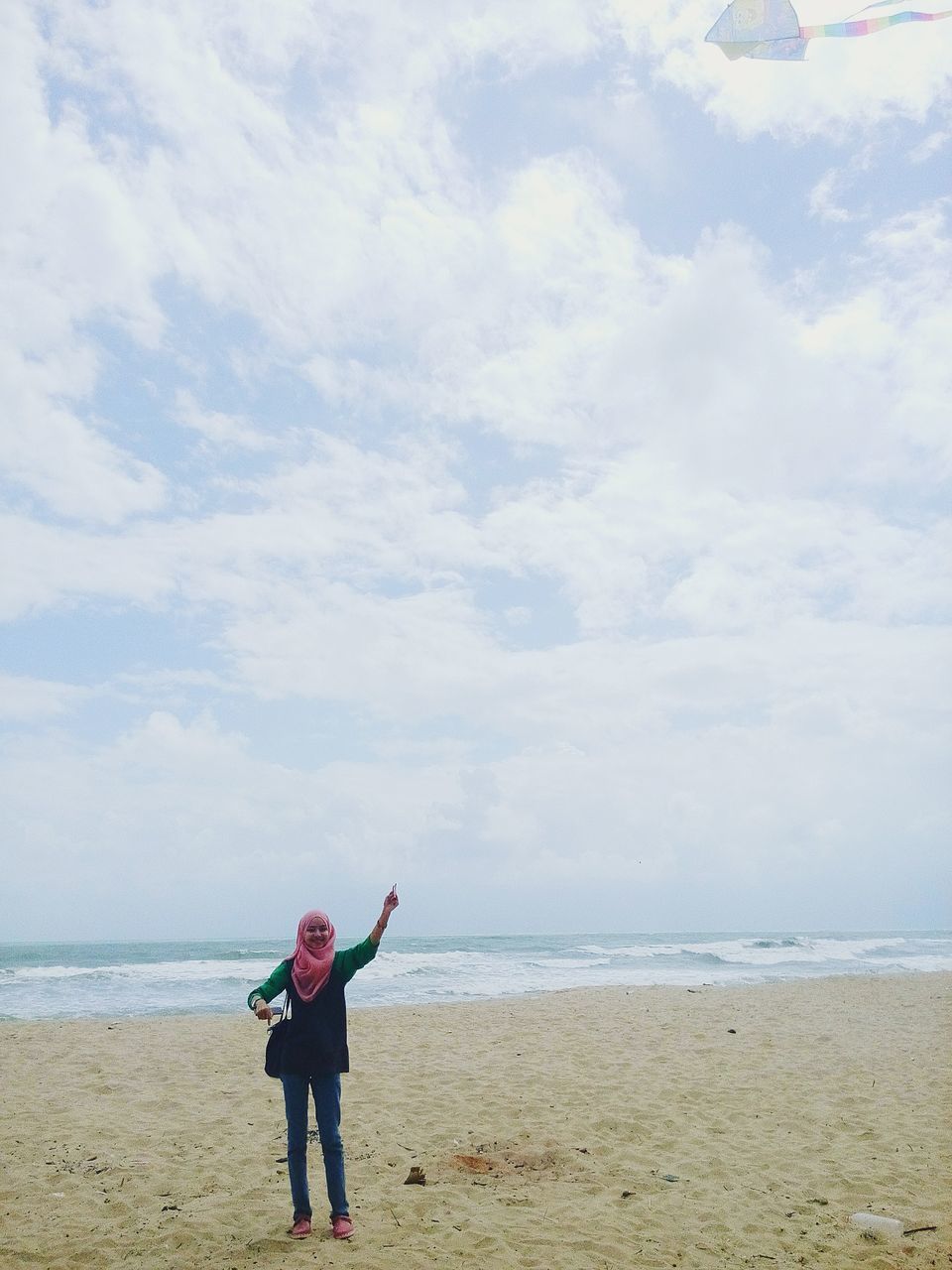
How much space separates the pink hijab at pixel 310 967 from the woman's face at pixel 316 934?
20 mm

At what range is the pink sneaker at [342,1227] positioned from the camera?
527 cm

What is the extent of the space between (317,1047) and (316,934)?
661 millimetres

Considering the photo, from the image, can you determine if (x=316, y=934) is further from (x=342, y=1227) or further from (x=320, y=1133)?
(x=342, y=1227)

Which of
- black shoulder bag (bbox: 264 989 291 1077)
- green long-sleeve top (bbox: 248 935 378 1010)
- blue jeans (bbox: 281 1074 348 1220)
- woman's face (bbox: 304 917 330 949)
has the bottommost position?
blue jeans (bbox: 281 1074 348 1220)

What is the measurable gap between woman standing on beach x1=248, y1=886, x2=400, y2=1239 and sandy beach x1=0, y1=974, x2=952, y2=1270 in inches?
10.3

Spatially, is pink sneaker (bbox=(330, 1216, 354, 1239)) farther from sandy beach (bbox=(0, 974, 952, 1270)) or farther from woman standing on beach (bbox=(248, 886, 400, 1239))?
sandy beach (bbox=(0, 974, 952, 1270))

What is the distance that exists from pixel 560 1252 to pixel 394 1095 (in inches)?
194

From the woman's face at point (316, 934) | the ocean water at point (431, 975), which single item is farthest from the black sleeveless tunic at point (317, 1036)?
the ocean water at point (431, 975)

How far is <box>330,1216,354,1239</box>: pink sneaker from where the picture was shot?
5.27m

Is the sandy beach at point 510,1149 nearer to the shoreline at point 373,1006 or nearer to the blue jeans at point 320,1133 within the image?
the blue jeans at point 320,1133

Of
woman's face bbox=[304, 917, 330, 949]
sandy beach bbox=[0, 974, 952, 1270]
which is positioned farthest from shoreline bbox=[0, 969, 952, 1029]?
woman's face bbox=[304, 917, 330, 949]

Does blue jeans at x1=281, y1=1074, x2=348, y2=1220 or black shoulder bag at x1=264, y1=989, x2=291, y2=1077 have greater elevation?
black shoulder bag at x1=264, y1=989, x2=291, y2=1077

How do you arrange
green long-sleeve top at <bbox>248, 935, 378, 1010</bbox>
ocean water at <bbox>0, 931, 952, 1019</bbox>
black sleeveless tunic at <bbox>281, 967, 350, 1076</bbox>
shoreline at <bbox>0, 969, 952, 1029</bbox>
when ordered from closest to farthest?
black sleeveless tunic at <bbox>281, 967, 350, 1076</bbox> < green long-sleeve top at <bbox>248, 935, 378, 1010</bbox> < shoreline at <bbox>0, 969, 952, 1029</bbox> < ocean water at <bbox>0, 931, 952, 1019</bbox>

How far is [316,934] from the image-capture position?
17.7ft
